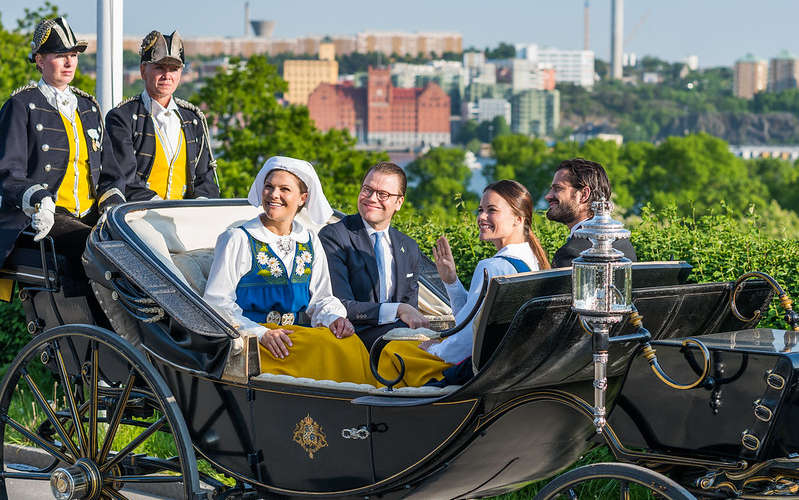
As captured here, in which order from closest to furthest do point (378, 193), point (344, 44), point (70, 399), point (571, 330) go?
point (571, 330)
point (70, 399)
point (378, 193)
point (344, 44)

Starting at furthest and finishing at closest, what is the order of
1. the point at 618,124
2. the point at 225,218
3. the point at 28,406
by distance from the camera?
the point at 618,124
the point at 28,406
the point at 225,218

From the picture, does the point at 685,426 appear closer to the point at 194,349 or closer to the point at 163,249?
the point at 194,349

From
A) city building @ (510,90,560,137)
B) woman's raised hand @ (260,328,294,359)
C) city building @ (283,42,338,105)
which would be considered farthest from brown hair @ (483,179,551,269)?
city building @ (283,42,338,105)

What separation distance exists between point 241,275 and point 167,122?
1336 mm

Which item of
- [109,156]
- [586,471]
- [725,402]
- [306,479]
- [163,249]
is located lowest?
[306,479]

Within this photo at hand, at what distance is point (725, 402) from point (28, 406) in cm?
427

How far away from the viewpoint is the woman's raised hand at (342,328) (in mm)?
3637

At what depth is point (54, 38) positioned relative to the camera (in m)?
4.32

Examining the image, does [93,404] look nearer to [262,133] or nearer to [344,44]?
[262,133]

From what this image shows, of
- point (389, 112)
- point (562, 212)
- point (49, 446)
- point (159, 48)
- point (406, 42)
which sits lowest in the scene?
point (49, 446)

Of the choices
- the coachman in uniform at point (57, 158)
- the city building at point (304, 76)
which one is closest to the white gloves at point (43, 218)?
the coachman in uniform at point (57, 158)

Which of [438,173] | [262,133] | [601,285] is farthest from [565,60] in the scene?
[601,285]

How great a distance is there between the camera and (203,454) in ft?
12.0

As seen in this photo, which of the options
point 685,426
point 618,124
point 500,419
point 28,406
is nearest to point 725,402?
point 685,426
